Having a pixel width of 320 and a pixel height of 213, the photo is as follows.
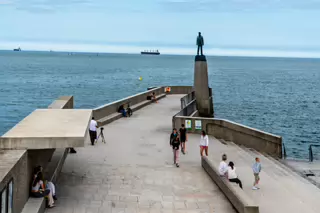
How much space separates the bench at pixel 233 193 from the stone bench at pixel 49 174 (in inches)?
200

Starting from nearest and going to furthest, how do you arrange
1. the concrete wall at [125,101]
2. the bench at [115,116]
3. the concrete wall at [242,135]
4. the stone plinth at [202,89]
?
1. the concrete wall at [242,135]
2. the bench at [115,116]
3. the concrete wall at [125,101]
4. the stone plinth at [202,89]

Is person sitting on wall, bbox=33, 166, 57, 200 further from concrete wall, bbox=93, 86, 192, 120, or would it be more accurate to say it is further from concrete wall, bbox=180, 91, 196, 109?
concrete wall, bbox=180, 91, 196, 109

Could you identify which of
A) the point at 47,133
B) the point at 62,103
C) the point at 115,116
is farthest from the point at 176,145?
the point at 115,116

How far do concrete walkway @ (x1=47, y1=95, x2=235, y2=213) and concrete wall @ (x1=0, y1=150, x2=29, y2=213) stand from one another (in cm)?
111

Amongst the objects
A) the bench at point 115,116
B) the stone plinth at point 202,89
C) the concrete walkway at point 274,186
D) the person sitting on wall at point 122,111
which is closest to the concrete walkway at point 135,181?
the concrete walkway at point 274,186

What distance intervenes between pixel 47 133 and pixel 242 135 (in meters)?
11.7

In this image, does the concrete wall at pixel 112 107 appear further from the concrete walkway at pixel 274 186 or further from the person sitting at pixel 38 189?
the person sitting at pixel 38 189

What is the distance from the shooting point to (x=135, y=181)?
13859mm

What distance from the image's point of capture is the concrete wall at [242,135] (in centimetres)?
1969

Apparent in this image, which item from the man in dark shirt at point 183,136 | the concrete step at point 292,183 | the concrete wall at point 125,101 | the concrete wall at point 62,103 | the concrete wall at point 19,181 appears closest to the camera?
the concrete wall at point 19,181

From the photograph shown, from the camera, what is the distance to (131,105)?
2947 cm

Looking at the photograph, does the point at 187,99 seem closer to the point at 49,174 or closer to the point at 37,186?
the point at 49,174

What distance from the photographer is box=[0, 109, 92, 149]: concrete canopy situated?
10.7 m

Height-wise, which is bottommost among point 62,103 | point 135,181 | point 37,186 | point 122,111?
point 135,181
